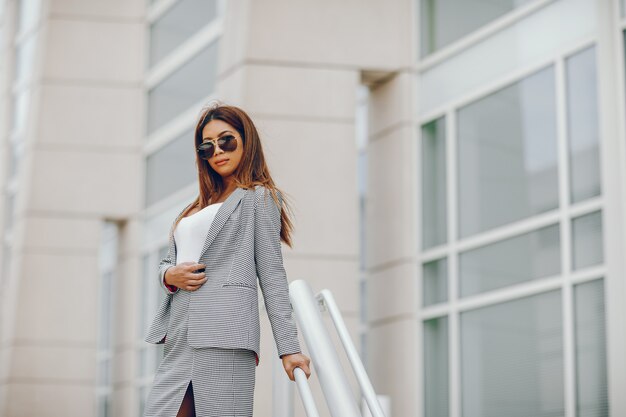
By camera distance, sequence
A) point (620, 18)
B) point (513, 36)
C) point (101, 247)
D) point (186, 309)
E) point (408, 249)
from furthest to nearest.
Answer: point (101, 247), point (408, 249), point (513, 36), point (620, 18), point (186, 309)

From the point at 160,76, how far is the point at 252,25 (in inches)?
264

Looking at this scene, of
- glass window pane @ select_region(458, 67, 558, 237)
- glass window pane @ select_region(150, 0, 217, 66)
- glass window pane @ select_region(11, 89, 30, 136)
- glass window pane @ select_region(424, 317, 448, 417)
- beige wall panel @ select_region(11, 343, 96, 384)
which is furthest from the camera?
glass window pane @ select_region(11, 89, 30, 136)

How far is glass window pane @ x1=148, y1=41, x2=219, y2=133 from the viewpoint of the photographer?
1567cm

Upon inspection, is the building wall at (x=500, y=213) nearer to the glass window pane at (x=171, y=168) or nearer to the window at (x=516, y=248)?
the window at (x=516, y=248)

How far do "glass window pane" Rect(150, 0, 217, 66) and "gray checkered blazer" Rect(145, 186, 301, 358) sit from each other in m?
11.9

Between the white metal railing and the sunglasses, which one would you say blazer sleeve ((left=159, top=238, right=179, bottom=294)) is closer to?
the sunglasses

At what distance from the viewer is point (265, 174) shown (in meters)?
4.14

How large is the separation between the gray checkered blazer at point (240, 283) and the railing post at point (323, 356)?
0.16 meters

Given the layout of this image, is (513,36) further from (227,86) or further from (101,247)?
(101,247)

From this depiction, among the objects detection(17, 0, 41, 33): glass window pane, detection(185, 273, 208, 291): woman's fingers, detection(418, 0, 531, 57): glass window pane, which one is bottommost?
detection(185, 273, 208, 291): woman's fingers

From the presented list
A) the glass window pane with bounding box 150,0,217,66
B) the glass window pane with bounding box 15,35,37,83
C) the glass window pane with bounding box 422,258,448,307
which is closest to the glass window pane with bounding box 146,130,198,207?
the glass window pane with bounding box 150,0,217,66

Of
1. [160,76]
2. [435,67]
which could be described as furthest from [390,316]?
[160,76]

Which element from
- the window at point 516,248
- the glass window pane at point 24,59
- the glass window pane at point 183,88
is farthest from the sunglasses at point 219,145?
the glass window pane at point 24,59

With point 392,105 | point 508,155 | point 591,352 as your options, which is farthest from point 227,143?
point 392,105
